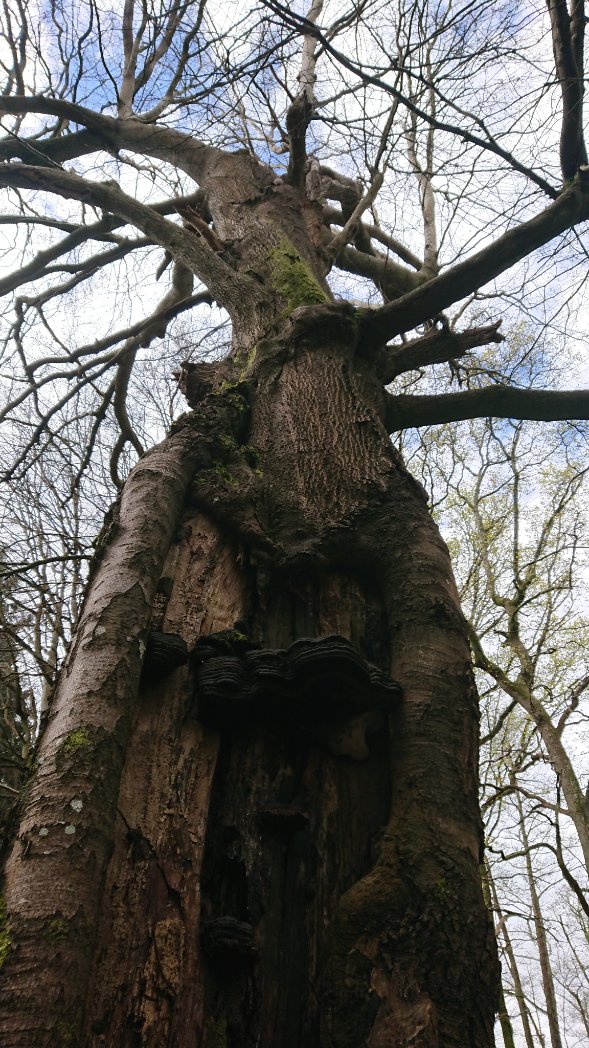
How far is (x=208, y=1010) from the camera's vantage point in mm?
1605

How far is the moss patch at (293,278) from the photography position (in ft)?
14.2

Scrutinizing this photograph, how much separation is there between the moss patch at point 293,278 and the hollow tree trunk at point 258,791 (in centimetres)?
183

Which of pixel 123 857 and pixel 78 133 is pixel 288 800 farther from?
pixel 78 133

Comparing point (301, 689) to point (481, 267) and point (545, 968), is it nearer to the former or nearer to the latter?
point (481, 267)

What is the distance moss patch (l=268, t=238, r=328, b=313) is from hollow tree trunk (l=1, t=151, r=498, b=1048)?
1826 mm

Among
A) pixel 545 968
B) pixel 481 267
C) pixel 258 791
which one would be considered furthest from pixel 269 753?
pixel 545 968

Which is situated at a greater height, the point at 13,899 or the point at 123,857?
the point at 123,857

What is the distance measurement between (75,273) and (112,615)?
18.5ft

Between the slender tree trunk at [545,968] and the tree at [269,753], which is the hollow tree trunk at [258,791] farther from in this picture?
the slender tree trunk at [545,968]

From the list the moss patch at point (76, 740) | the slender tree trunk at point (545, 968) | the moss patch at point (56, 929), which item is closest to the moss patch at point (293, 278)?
the moss patch at point (76, 740)

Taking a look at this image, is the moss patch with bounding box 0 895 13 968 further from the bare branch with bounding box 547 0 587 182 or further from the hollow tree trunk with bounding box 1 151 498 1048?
the bare branch with bounding box 547 0 587 182

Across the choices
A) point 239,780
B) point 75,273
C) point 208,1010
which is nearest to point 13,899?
point 208,1010

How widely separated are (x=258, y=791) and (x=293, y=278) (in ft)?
11.5

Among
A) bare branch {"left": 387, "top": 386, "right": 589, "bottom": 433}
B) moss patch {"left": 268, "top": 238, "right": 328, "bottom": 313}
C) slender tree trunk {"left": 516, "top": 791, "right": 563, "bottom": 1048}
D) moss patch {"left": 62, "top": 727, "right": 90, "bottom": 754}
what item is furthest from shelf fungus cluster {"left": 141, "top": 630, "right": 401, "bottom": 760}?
slender tree trunk {"left": 516, "top": 791, "right": 563, "bottom": 1048}
